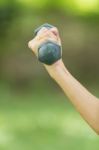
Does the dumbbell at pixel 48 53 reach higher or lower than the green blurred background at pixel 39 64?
higher

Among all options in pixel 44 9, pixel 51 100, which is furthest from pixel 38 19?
pixel 51 100

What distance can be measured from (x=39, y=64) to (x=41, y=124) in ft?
5.68

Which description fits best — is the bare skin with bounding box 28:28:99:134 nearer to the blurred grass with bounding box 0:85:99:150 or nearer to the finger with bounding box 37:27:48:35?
the finger with bounding box 37:27:48:35

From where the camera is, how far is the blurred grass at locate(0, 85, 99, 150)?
538cm

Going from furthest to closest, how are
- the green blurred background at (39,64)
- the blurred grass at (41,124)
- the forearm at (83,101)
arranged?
the green blurred background at (39,64) → the blurred grass at (41,124) → the forearm at (83,101)

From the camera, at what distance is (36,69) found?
336 inches

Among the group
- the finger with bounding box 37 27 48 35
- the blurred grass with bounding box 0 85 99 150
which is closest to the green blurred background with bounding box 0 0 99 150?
the blurred grass with bounding box 0 85 99 150

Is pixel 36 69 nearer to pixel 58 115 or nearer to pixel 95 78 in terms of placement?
pixel 95 78

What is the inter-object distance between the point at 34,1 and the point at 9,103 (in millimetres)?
1925

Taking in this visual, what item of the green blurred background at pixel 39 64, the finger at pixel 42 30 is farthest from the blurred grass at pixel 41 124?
the finger at pixel 42 30

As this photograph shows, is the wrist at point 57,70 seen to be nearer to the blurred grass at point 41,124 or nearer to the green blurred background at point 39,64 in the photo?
the blurred grass at point 41,124

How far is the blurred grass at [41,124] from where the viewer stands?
17.6ft

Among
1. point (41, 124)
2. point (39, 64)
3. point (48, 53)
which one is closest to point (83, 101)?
point (48, 53)

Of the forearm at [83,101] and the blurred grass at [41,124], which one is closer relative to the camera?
the forearm at [83,101]
